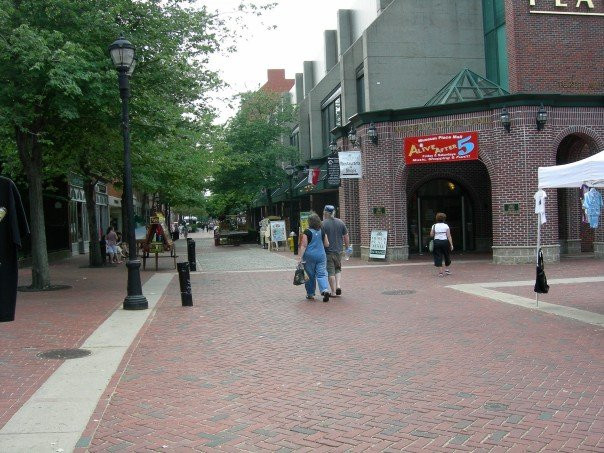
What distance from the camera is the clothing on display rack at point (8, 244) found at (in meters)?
4.91

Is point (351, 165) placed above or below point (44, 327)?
above

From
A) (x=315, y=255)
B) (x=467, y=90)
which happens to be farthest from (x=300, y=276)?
(x=467, y=90)

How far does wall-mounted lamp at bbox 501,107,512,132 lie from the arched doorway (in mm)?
3643

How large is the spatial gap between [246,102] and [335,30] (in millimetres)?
7552

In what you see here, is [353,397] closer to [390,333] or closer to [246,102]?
[390,333]

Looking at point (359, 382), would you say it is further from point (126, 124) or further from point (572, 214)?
point (572, 214)

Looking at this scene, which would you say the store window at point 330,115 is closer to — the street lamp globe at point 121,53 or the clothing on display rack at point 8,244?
the street lamp globe at point 121,53

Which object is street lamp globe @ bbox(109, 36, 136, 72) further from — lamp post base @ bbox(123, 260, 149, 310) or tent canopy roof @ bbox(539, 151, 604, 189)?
tent canopy roof @ bbox(539, 151, 604, 189)

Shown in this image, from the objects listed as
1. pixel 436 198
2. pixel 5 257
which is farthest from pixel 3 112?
pixel 436 198

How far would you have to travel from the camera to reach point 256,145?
128ft

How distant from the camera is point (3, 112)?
12.4m

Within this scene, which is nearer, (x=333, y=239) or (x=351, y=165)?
(x=333, y=239)

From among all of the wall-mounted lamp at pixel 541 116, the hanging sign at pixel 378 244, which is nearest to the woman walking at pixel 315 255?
the hanging sign at pixel 378 244

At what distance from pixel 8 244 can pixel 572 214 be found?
20062 millimetres
